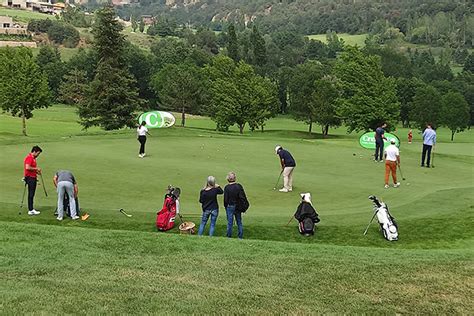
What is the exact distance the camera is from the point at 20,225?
13289 millimetres

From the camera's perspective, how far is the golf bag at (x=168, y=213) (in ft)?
49.4

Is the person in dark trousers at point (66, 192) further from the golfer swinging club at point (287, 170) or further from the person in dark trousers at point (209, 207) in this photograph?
the golfer swinging club at point (287, 170)

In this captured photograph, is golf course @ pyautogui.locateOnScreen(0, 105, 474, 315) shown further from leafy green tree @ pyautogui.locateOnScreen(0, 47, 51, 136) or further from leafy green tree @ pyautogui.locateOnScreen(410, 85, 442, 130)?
leafy green tree @ pyautogui.locateOnScreen(410, 85, 442, 130)

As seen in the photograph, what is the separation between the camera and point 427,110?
87.1 m

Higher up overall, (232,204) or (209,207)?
(232,204)

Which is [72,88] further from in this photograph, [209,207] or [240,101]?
[209,207]

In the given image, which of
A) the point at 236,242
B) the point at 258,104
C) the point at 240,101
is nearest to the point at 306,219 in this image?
the point at 236,242

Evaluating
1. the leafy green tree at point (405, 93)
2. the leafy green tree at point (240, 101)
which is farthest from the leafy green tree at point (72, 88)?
the leafy green tree at point (405, 93)

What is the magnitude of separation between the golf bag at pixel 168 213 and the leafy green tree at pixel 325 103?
61.8 metres

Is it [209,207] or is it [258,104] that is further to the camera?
[258,104]

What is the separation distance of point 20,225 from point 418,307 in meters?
9.36

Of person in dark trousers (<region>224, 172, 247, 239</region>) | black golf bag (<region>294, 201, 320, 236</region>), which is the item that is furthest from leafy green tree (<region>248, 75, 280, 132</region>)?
person in dark trousers (<region>224, 172, 247, 239</region>)

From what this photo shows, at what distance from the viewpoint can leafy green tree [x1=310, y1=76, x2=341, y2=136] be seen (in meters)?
76.6

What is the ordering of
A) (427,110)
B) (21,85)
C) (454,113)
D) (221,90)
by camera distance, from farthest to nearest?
1. (427,110)
2. (454,113)
3. (221,90)
4. (21,85)
